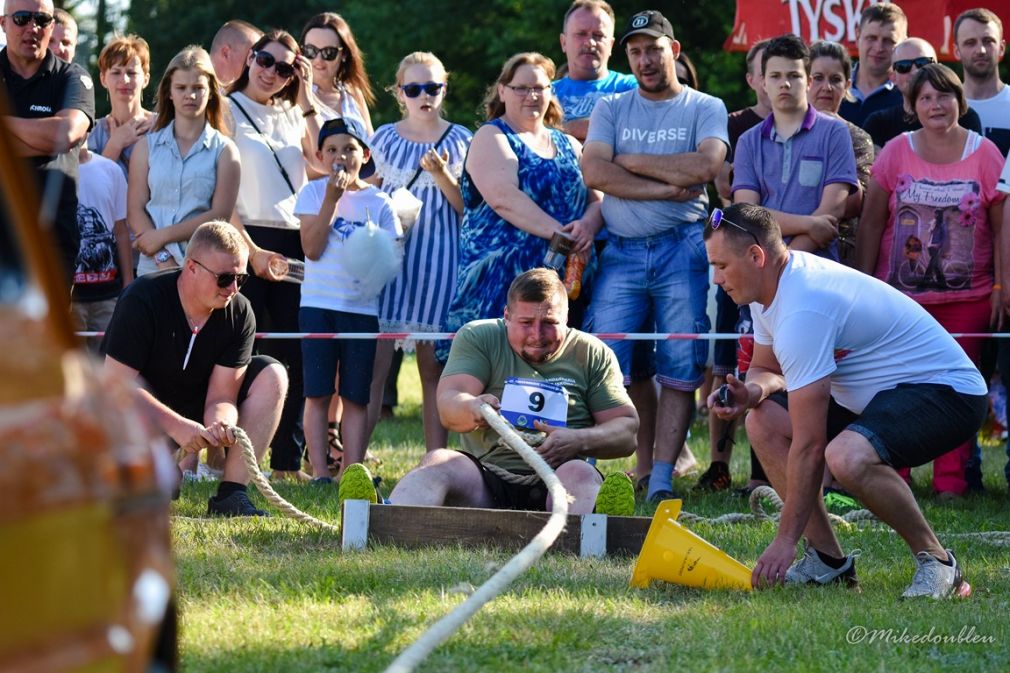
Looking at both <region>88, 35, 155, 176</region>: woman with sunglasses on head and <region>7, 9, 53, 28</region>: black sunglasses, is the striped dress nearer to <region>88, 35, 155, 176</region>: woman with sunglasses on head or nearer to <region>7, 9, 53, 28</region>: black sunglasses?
<region>88, 35, 155, 176</region>: woman with sunglasses on head

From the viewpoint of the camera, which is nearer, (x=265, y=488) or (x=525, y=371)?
(x=265, y=488)

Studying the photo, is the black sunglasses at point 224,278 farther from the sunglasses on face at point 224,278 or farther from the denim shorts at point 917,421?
the denim shorts at point 917,421

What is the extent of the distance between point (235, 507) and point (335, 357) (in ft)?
4.48

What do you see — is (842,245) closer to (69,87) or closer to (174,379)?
(174,379)

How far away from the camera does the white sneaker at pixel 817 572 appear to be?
501cm

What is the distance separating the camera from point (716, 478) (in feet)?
24.8

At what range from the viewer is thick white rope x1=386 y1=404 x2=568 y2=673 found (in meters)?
3.03

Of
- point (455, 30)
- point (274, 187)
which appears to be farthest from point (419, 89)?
point (455, 30)

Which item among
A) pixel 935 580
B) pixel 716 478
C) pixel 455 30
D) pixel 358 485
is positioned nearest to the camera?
pixel 935 580

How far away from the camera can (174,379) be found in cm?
630

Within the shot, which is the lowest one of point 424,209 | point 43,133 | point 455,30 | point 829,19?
point 424,209

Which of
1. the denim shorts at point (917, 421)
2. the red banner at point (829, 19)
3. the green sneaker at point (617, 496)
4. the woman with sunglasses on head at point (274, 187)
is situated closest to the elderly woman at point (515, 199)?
the woman with sunglasses on head at point (274, 187)

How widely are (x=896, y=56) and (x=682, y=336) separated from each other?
89.9 inches

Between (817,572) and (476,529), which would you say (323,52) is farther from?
(817,572)
